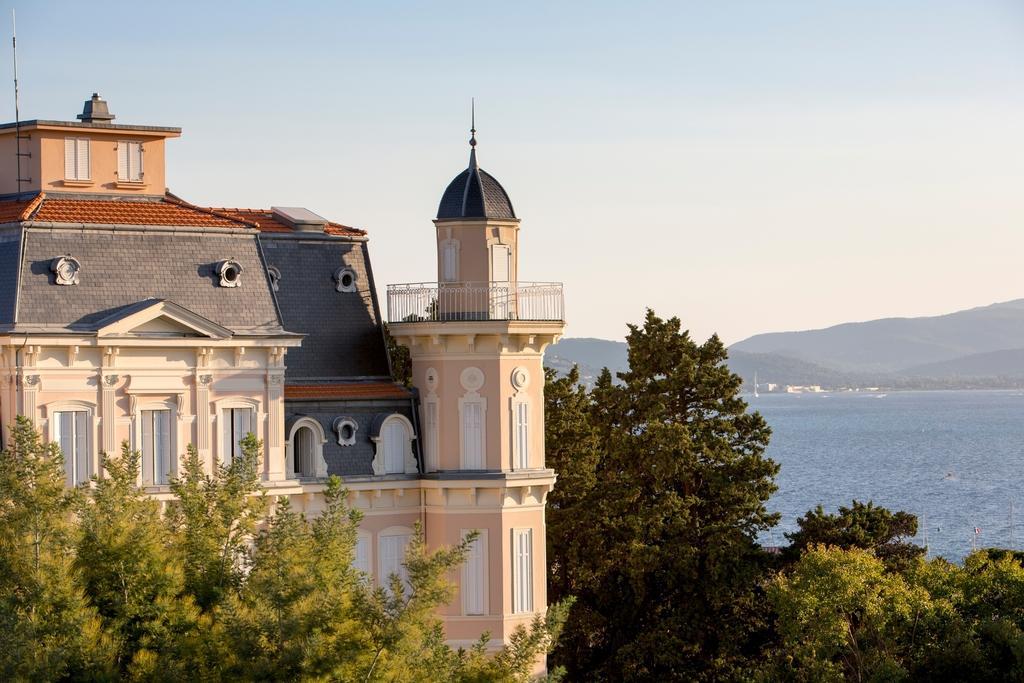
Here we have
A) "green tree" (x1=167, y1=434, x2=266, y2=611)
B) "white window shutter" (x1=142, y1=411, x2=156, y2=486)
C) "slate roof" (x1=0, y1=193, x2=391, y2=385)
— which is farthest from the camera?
"white window shutter" (x1=142, y1=411, x2=156, y2=486)

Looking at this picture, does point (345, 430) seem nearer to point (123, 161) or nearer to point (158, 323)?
point (158, 323)

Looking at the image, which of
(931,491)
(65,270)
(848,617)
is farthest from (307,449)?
(931,491)

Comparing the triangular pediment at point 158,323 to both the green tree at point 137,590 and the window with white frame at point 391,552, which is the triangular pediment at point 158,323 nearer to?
the window with white frame at point 391,552

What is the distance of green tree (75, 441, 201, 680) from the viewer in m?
34.8

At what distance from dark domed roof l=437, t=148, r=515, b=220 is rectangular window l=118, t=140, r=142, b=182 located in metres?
7.71

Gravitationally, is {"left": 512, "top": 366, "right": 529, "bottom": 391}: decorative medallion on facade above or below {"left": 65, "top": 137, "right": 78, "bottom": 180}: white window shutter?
below

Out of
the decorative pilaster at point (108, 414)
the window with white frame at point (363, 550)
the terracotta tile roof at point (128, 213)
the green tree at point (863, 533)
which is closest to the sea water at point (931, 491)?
the green tree at point (863, 533)

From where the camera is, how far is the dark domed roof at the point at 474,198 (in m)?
52.7

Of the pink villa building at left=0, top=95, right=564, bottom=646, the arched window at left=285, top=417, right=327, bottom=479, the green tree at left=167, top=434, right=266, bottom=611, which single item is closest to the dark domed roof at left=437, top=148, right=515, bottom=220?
the pink villa building at left=0, top=95, right=564, bottom=646

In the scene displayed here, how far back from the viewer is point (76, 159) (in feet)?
169

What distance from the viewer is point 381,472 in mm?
52219

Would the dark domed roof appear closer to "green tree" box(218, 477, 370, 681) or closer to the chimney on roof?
the chimney on roof

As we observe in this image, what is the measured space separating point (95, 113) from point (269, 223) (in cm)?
530

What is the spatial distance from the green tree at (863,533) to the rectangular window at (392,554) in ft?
39.8
